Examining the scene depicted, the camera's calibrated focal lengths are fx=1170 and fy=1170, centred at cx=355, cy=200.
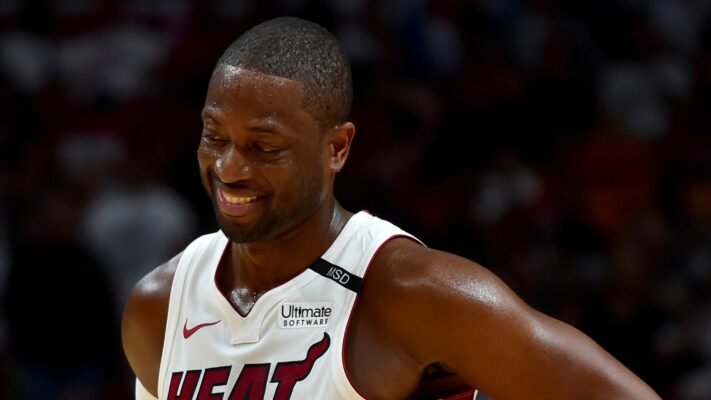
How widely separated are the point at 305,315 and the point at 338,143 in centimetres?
43

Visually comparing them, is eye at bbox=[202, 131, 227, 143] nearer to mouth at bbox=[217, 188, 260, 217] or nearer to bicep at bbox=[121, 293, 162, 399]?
mouth at bbox=[217, 188, 260, 217]

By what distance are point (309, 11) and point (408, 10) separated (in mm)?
732

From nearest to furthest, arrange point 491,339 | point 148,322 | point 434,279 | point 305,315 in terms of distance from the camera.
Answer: point 491,339 < point 434,279 < point 305,315 < point 148,322

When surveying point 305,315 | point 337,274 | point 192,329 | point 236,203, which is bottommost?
point 192,329

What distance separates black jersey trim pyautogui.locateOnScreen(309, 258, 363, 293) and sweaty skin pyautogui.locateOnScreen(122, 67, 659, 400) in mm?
26

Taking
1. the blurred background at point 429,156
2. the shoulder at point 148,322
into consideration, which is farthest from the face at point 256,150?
the blurred background at point 429,156

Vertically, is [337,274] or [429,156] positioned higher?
[429,156]

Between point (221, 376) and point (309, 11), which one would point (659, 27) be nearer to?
point (309, 11)

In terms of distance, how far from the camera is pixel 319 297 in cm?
287

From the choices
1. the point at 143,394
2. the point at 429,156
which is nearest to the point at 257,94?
the point at 143,394

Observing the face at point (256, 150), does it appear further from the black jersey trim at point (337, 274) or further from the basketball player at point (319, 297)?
the black jersey trim at point (337, 274)

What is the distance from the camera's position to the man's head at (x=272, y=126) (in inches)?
107

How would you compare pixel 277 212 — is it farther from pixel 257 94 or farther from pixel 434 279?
pixel 434 279

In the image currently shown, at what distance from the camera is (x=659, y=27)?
8.24m
